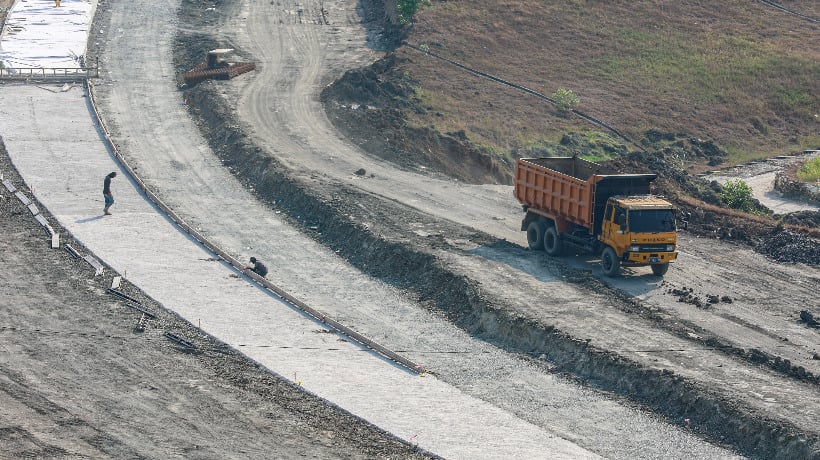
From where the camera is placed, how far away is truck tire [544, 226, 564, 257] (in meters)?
30.1

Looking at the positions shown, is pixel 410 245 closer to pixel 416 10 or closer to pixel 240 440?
pixel 240 440

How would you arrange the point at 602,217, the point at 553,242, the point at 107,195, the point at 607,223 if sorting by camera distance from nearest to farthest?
the point at 607,223, the point at 602,217, the point at 553,242, the point at 107,195

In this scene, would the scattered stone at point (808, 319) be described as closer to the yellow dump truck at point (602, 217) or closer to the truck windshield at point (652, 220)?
the yellow dump truck at point (602, 217)

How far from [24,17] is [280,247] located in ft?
110

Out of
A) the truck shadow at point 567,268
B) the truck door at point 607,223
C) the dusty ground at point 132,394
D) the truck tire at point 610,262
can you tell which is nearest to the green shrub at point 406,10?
the truck shadow at point 567,268

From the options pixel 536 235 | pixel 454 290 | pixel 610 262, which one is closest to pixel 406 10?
pixel 536 235

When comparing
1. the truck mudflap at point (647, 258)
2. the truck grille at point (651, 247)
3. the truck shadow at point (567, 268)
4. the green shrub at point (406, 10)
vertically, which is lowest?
the truck shadow at point (567, 268)

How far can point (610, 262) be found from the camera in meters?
28.5

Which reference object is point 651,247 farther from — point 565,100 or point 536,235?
point 565,100

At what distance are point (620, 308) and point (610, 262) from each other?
8.48 ft

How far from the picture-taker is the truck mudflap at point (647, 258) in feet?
91.4

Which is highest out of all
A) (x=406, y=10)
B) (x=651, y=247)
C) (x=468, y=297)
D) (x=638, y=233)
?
(x=406, y=10)

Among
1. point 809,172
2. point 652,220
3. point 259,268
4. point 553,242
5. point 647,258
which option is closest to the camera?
point 647,258

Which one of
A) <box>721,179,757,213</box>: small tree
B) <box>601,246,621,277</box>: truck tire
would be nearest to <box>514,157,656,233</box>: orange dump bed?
<box>601,246,621,277</box>: truck tire
